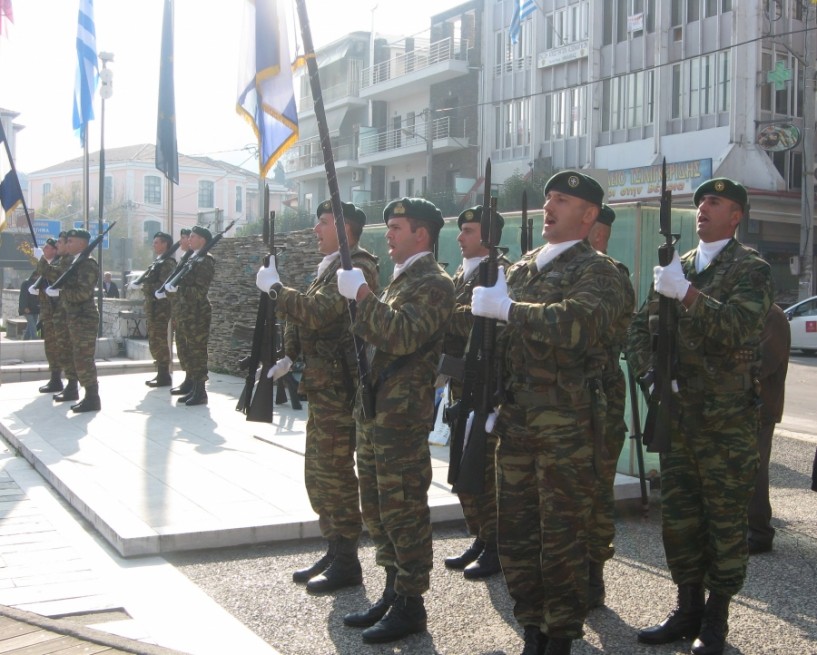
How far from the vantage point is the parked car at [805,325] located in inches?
865

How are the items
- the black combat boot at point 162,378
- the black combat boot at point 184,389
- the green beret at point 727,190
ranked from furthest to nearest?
1. the black combat boot at point 162,378
2. the black combat boot at point 184,389
3. the green beret at point 727,190

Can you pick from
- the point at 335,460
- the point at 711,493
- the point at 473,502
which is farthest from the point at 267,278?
the point at 711,493

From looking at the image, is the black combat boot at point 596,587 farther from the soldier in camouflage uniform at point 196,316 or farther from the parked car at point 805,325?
the parked car at point 805,325

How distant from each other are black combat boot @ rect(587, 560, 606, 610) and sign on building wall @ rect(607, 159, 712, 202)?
21545 mm

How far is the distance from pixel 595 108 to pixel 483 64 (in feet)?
22.5

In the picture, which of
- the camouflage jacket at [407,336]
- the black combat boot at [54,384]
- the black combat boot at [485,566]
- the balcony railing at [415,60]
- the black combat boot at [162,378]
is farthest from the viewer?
the balcony railing at [415,60]

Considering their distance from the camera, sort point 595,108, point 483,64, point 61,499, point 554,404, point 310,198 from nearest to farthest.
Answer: point 554,404 < point 61,499 < point 595,108 < point 483,64 < point 310,198

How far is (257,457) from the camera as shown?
8.20m

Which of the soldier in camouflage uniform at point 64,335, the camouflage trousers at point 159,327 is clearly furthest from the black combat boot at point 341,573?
the camouflage trousers at point 159,327

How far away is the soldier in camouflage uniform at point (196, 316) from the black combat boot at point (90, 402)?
1102mm

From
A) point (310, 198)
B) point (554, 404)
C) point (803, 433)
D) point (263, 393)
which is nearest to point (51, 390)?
point (263, 393)

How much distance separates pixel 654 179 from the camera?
2706 centimetres

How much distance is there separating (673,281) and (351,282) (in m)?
1.43

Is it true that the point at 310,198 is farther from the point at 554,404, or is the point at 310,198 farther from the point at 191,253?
the point at 554,404
